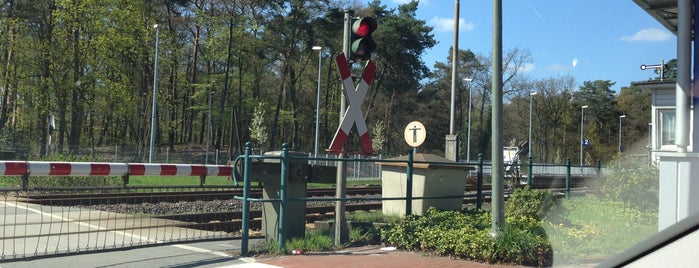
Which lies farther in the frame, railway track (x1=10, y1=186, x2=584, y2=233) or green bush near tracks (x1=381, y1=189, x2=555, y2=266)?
railway track (x1=10, y1=186, x2=584, y2=233)

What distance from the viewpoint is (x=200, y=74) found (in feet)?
180

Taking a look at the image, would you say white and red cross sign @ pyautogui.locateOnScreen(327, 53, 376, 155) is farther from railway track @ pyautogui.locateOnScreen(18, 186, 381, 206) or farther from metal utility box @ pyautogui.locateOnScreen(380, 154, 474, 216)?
railway track @ pyautogui.locateOnScreen(18, 186, 381, 206)

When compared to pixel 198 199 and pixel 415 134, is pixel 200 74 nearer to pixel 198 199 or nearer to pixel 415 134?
pixel 198 199

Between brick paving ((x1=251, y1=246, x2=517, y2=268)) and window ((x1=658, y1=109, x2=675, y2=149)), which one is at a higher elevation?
window ((x1=658, y1=109, x2=675, y2=149))

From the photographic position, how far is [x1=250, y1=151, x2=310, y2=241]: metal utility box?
8383 mm

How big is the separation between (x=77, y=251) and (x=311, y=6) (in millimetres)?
44532

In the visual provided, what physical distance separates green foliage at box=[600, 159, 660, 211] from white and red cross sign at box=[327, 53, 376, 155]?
3.83 metres

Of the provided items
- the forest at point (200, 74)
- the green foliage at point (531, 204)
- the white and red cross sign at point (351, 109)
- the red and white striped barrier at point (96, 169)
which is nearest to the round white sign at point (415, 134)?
the green foliage at point (531, 204)

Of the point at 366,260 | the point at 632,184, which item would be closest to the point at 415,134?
the point at 632,184

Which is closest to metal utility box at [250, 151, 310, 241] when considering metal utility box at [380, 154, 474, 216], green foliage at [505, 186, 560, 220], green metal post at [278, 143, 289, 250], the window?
green metal post at [278, 143, 289, 250]

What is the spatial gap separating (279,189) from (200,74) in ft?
160

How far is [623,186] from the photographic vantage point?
28.9 feet

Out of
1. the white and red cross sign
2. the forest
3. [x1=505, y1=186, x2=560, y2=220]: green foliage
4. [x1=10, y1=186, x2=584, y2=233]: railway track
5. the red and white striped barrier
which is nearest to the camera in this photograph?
the red and white striped barrier

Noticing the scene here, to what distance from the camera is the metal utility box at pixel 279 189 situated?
8.38 metres
